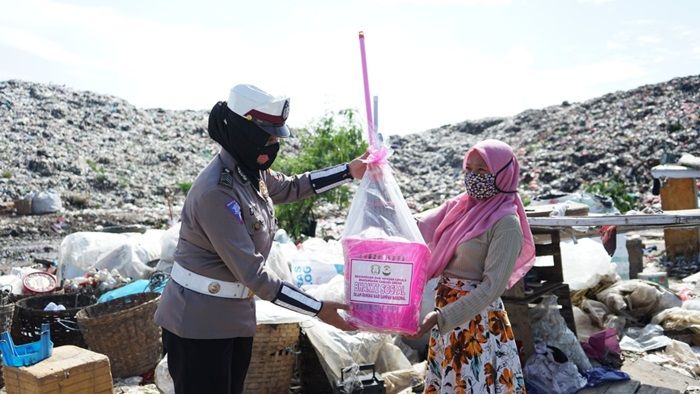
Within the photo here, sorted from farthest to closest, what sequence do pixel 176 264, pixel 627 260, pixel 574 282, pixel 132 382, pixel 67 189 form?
pixel 67 189
pixel 627 260
pixel 574 282
pixel 132 382
pixel 176 264

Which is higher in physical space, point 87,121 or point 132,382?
point 87,121

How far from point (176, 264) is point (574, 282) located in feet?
11.2

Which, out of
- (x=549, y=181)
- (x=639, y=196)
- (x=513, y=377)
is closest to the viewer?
(x=513, y=377)

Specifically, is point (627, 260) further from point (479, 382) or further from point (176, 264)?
point (176, 264)

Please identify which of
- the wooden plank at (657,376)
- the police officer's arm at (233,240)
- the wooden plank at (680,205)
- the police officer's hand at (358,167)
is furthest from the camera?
the wooden plank at (680,205)

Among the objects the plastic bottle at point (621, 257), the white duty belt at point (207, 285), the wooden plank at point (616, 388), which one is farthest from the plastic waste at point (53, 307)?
the plastic bottle at point (621, 257)

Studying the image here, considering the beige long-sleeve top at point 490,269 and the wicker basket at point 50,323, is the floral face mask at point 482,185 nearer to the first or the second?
the beige long-sleeve top at point 490,269

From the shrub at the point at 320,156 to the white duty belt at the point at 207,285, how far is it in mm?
7536

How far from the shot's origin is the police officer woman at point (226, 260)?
221cm

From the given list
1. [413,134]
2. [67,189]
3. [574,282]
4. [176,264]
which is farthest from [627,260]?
[413,134]

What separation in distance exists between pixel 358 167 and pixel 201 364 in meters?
0.97

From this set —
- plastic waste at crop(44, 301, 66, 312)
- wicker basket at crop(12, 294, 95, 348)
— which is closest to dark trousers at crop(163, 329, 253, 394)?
wicker basket at crop(12, 294, 95, 348)

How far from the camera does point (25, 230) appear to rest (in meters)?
11.7

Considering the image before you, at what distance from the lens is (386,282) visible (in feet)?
7.37
